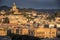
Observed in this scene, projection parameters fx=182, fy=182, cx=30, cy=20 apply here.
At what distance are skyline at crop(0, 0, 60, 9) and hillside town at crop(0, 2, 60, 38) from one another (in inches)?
5.8

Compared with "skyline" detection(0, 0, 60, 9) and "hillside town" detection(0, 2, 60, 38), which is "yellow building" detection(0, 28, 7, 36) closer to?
"hillside town" detection(0, 2, 60, 38)

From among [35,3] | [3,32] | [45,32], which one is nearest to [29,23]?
[45,32]

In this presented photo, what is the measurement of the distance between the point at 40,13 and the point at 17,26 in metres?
0.65

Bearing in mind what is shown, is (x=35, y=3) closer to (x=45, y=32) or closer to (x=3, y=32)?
(x=45, y=32)

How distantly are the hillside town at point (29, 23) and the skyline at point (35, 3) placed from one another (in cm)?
15

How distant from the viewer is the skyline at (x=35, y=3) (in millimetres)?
3661

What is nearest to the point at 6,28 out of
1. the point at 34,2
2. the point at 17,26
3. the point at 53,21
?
the point at 17,26

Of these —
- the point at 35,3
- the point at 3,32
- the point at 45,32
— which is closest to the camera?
the point at 3,32

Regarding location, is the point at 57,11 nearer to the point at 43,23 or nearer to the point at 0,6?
the point at 43,23

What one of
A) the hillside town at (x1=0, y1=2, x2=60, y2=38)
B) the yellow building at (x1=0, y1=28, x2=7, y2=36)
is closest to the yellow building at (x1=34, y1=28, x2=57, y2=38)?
the hillside town at (x1=0, y1=2, x2=60, y2=38)

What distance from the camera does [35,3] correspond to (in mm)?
3773

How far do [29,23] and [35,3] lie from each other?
83 cm

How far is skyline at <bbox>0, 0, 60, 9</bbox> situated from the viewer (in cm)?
366

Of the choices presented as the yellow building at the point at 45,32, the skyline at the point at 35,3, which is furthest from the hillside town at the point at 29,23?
the skyline at the point at 35,3
